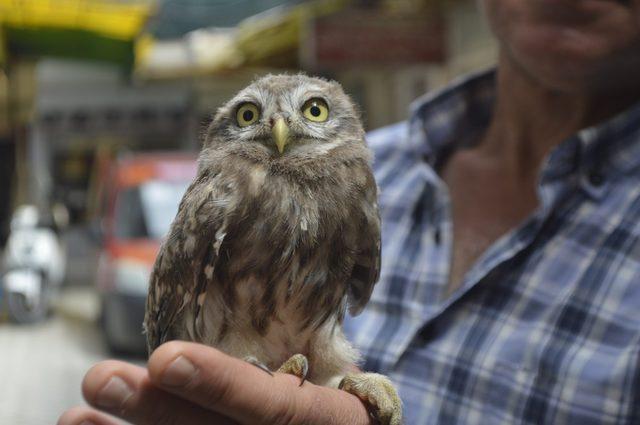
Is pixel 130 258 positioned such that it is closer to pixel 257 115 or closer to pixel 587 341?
pixel 257 115

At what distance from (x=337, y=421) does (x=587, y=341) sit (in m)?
1.00

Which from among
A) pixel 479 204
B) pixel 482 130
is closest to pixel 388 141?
pixel 482 130

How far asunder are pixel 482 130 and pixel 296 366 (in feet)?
5.21

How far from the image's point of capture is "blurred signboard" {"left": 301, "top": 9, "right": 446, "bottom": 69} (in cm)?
454

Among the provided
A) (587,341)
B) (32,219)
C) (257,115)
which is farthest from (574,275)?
(32,219)

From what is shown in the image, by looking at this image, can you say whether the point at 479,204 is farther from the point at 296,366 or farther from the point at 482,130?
the point at 296,366

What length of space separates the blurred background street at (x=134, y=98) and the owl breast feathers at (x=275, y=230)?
0.06 metres

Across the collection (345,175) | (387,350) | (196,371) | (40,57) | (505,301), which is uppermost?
(40,57)

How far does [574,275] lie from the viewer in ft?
6.29

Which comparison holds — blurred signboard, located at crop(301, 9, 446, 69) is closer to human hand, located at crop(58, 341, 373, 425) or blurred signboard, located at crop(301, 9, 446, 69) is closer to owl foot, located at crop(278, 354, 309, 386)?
owl foot, located at crop(278, 354, 309, 386)

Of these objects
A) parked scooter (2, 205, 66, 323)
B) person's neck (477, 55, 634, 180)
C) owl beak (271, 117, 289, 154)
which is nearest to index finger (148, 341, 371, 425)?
owl beak (271, 117, 289, 154)

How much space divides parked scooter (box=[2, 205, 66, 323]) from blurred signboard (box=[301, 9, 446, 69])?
6.00 feet

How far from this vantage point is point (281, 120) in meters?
1.04

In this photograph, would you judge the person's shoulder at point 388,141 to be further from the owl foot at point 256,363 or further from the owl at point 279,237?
the owl foot at point 256,363
